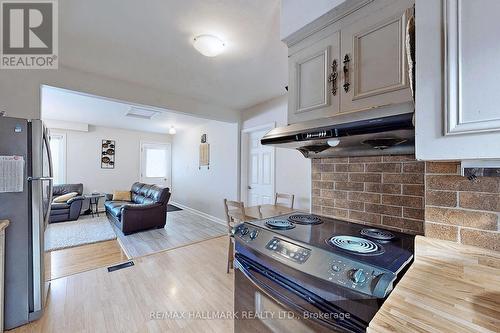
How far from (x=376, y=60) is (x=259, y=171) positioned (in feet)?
10.2

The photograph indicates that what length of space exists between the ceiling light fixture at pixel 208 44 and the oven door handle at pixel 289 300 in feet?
5.92

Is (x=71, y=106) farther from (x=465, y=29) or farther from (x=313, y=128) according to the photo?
(x=465, y=29)

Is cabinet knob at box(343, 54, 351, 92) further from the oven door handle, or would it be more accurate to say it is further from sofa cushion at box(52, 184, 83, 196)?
sofa cushion at box(52, 184, 83, 196)

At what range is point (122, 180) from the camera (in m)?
6.30

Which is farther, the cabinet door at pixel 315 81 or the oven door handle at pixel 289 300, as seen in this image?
the cabinet door at pixel 315 81

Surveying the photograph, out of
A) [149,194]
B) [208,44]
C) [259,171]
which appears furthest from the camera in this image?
[149,194]

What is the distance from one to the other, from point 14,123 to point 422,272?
2691 mm

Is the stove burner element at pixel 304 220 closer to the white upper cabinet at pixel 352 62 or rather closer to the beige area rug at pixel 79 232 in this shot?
the white upper cabinet at pixel 352 62

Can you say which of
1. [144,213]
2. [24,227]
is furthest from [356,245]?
[144,213]

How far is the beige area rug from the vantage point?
3369 millimetres

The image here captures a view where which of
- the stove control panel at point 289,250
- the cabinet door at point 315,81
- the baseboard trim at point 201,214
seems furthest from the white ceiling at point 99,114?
the stove control panel at point 289,250

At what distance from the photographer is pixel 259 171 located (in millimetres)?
4043

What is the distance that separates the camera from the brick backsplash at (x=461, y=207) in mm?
724

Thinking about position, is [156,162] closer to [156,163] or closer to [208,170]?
[156,163]
